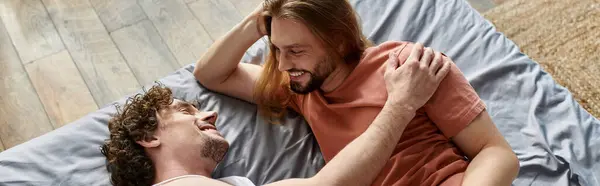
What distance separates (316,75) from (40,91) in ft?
4.25

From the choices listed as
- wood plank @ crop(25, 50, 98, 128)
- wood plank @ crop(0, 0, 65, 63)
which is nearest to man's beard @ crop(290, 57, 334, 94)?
wood plank @ crop(25, 50, 98, 128)

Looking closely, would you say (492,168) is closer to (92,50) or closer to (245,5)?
(245,5)

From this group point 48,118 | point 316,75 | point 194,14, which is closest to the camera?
point 316,75

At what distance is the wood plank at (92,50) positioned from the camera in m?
2.17

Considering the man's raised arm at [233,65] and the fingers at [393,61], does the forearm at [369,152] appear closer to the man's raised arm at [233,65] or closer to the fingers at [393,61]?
the fingers at [393,61]

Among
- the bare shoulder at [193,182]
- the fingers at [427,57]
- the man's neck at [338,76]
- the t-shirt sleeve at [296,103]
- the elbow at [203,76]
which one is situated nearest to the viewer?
the bare shoulder at [193,182]

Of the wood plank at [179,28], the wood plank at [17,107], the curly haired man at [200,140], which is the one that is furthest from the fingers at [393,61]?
the wood plank at [17,107]

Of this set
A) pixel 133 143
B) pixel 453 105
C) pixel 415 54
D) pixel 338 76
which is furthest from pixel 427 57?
pixel 133 143

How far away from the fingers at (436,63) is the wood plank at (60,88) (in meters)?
1.35

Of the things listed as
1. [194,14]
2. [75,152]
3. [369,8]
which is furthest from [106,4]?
[369,8]

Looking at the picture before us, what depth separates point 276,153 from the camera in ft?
5.29

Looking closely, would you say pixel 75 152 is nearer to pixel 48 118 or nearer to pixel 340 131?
pixel 48 118

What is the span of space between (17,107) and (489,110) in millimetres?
1735

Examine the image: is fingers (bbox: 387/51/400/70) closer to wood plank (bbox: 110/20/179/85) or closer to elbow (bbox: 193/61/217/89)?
elbow (bbox: 193/61/217/89)
